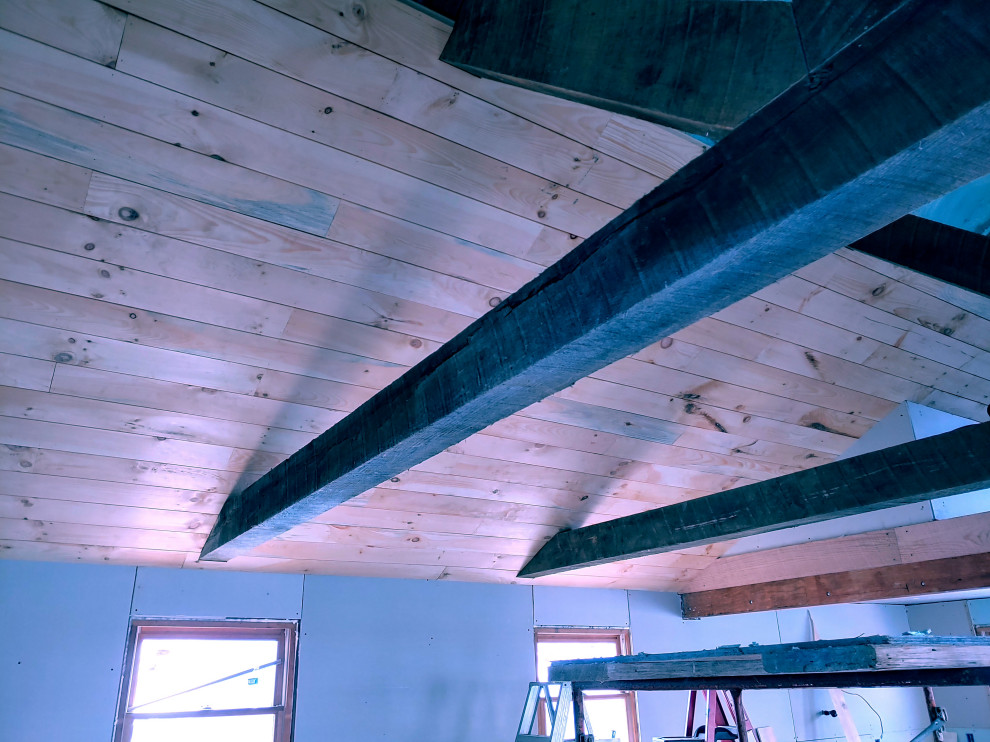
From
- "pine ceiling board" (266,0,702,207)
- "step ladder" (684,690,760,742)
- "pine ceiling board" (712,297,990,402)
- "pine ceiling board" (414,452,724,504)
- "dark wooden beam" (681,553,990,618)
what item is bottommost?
"step ladder" (684,690,760,742)

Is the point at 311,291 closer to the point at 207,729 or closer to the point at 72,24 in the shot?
the point at 72,24

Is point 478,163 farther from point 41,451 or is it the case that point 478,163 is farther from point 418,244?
point 41,451

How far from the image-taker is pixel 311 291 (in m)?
2.29

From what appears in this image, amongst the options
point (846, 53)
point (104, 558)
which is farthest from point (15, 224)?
point (846, 53)

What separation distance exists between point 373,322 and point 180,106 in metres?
0.91

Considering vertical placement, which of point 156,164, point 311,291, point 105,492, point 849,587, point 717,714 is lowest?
point 717,714

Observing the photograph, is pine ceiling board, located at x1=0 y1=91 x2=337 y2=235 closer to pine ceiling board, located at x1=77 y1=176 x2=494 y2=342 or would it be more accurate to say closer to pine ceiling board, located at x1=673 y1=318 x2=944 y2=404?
pine ceiling board, located at x1=77 y1=176 x2=494 y2=342

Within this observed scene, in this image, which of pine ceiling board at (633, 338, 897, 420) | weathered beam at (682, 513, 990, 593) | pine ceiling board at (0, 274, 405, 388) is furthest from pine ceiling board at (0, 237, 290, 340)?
weathered beam at (682, 513, 990, 593)

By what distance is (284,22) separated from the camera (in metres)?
1.72

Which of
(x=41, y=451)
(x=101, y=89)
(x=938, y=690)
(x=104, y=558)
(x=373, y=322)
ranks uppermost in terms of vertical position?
(x=101, y=89)

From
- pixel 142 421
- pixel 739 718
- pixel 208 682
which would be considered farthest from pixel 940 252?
pixel 208 682

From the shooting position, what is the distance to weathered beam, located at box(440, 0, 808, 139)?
154 centimetres

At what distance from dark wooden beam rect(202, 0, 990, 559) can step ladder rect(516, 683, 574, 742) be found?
6.83 ft

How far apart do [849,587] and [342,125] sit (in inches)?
153
